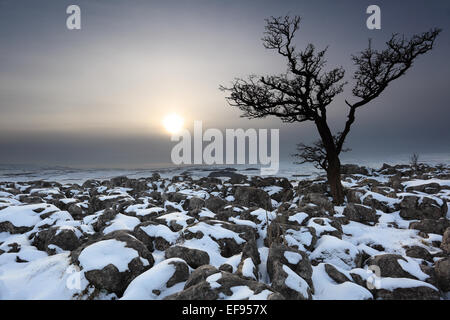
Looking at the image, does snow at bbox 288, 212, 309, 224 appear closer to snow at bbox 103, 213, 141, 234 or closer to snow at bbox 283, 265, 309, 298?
snow at bbox 283, 265, 309, 298

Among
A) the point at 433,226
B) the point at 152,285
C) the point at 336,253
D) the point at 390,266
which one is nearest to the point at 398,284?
the point at 390,266

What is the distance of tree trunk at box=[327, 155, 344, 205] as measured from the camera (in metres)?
12.6

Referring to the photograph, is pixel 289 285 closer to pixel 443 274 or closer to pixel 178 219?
pixel 443 274

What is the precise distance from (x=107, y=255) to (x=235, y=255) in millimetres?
3296

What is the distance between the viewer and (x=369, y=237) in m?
7.75

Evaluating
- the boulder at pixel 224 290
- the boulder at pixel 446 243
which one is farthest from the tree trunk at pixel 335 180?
the boulder at pixel 224 290

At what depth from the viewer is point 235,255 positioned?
6086 millimetres

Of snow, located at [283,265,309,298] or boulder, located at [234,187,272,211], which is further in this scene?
boulder, located at [234,187,272,211]

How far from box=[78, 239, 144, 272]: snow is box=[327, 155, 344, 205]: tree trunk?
445 inches

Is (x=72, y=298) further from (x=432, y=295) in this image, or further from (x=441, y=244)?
(x=441, y=244)

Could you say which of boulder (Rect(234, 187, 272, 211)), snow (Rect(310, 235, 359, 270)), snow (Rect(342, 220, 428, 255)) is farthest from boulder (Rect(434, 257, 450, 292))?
boulder (Rect(234, 187, 272, 211))

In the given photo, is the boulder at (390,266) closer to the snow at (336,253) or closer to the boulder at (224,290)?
the snow at (336,253)
